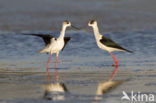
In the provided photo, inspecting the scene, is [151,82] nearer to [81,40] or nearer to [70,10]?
[81,40]

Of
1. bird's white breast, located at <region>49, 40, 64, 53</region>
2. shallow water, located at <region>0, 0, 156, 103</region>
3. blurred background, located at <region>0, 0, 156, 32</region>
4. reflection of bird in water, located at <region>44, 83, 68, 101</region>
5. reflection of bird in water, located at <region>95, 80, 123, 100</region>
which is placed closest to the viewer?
reflection of bird in water, located at <region>44, 83, 68, 101</region>

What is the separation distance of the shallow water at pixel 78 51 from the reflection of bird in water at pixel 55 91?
0.38ft

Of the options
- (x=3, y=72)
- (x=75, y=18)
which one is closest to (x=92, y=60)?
(x=3, y=72)

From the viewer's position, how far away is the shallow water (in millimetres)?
9219

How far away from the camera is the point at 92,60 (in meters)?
13.0

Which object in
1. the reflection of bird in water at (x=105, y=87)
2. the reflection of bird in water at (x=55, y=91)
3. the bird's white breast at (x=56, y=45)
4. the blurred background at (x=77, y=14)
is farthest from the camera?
the blurred background at (x=77, y=14)

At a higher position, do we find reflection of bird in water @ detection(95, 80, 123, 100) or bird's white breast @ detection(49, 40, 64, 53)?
bird's white breast @ detection(49, 40, 64, 53)

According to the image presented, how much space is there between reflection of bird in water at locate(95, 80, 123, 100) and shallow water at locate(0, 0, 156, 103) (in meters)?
0.08

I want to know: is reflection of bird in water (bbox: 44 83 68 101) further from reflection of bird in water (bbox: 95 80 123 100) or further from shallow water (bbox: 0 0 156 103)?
reflection of bird in water (bbox: 95 80 123 100)

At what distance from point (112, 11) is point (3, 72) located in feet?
32.3

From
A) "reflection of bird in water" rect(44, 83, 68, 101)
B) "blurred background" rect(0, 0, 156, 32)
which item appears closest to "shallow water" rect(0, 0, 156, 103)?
"blurred background" rect(0, 0, 156, 32)

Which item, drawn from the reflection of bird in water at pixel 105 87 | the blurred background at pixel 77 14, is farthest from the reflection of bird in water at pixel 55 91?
the blurred background at pixel 77 14

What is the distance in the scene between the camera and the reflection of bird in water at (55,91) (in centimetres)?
852

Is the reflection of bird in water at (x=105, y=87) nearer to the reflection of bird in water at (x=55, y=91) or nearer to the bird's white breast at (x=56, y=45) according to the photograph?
the reflection of bird in water at (x=55, y=91)
